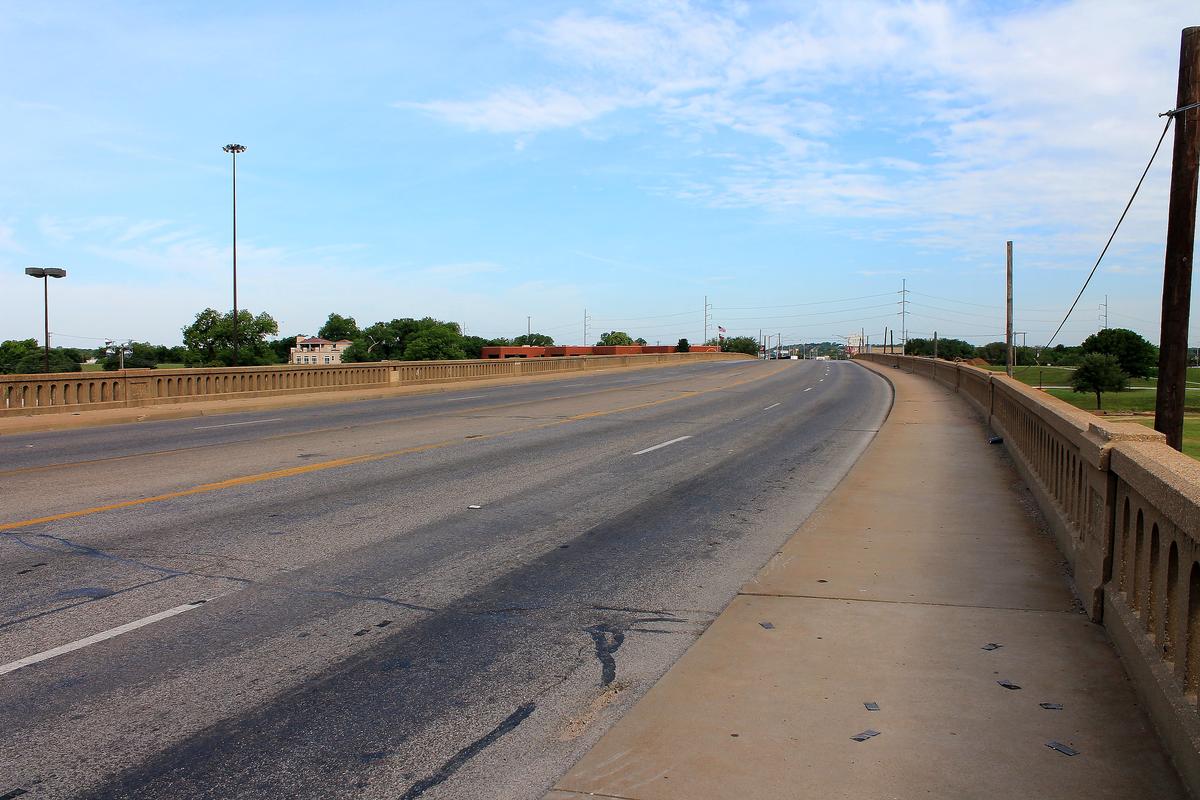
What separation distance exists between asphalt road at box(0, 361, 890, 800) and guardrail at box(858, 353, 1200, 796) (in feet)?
7.91

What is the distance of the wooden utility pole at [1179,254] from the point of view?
10.0m

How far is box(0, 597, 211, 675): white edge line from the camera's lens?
4895 mm

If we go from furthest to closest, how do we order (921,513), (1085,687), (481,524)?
1. (921,513)
2. (481,524)
3. (1085,687)

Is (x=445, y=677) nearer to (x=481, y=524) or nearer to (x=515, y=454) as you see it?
(x=481, y=524)

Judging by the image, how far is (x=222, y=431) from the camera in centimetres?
1809

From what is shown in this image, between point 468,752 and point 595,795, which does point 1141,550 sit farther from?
point 468,752

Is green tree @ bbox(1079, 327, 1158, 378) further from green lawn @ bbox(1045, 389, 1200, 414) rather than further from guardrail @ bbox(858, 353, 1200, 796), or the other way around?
guardrail @ bbox(858, 353, 1200, 796)

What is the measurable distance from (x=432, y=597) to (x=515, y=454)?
26.2ft

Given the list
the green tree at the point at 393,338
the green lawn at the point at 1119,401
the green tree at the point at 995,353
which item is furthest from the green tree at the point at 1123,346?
the green tree at the point at 393,338

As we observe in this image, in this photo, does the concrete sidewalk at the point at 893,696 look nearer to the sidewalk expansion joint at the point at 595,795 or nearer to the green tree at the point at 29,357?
the sidewalk expansion joint at the point at 595,795

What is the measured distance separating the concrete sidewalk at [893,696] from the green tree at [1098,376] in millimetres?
53847

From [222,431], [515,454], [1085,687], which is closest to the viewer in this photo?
[1085,687]

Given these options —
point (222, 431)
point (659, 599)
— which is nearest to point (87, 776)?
point (659, 599)

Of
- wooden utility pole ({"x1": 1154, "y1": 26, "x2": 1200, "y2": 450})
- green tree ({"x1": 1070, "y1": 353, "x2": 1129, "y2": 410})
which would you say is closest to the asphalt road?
wooden utility pole ({"x1": 1154, "y1": 26, "x2": 1200, "y2": 450})
